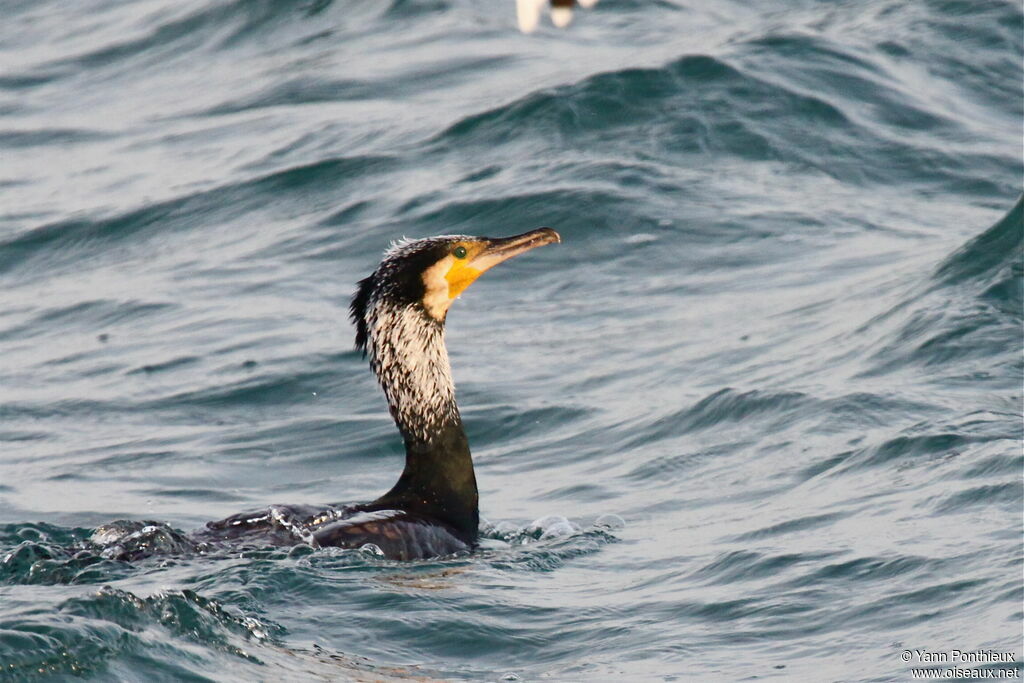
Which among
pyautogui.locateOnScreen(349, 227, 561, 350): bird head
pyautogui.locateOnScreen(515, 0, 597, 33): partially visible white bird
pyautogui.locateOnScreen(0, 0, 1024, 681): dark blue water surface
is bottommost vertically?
pyautogui.locateOnScreen(0, 0, 1024, 681): dark blue water surface

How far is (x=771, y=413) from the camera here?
9578mm

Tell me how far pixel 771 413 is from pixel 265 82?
802 cm

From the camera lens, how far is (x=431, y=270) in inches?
322

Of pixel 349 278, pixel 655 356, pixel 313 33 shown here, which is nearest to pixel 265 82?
pixel 313 33

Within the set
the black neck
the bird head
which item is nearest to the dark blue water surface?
the black neck

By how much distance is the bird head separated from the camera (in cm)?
814

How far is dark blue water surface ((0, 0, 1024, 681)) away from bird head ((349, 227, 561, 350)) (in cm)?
117

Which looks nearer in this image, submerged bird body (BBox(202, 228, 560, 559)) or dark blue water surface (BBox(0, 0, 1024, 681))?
dark blue water surface (BBox(0, 0, 1024, 681))

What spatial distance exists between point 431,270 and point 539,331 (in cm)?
312

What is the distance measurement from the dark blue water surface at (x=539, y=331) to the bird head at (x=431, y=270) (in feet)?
3.84
